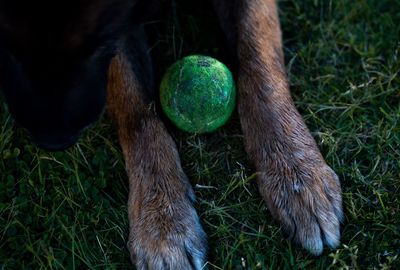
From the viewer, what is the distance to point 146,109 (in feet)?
9.30

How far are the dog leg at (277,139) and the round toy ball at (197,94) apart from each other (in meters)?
0.14

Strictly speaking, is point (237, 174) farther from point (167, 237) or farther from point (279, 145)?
point (167, 237)

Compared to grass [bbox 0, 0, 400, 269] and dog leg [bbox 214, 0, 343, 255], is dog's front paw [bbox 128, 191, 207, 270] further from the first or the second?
dog leg [bbox 214, 0, 343, 255]

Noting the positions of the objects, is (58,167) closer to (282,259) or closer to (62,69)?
(62,69)

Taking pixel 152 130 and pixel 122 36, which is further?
pixel 152 130

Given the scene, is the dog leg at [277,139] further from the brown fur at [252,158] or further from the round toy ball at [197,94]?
the round toy ball at [197,94]

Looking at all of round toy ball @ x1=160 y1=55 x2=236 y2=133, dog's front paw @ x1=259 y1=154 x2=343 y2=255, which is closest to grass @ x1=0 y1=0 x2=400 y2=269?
dog's front paw @ x1=259 y1=154 x2=343 y2=255

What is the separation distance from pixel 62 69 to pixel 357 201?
4.10 feet

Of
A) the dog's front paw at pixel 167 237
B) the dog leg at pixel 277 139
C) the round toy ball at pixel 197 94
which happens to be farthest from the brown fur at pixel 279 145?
the dog's front paw at pixel 167 237

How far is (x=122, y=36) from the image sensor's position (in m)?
2.50

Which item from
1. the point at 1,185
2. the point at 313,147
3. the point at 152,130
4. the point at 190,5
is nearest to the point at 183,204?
the point at 152,130

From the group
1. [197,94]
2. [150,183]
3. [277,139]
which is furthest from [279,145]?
[150,183]

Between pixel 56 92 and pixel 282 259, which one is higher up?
pixel 56 92

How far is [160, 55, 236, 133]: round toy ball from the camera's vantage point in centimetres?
267
